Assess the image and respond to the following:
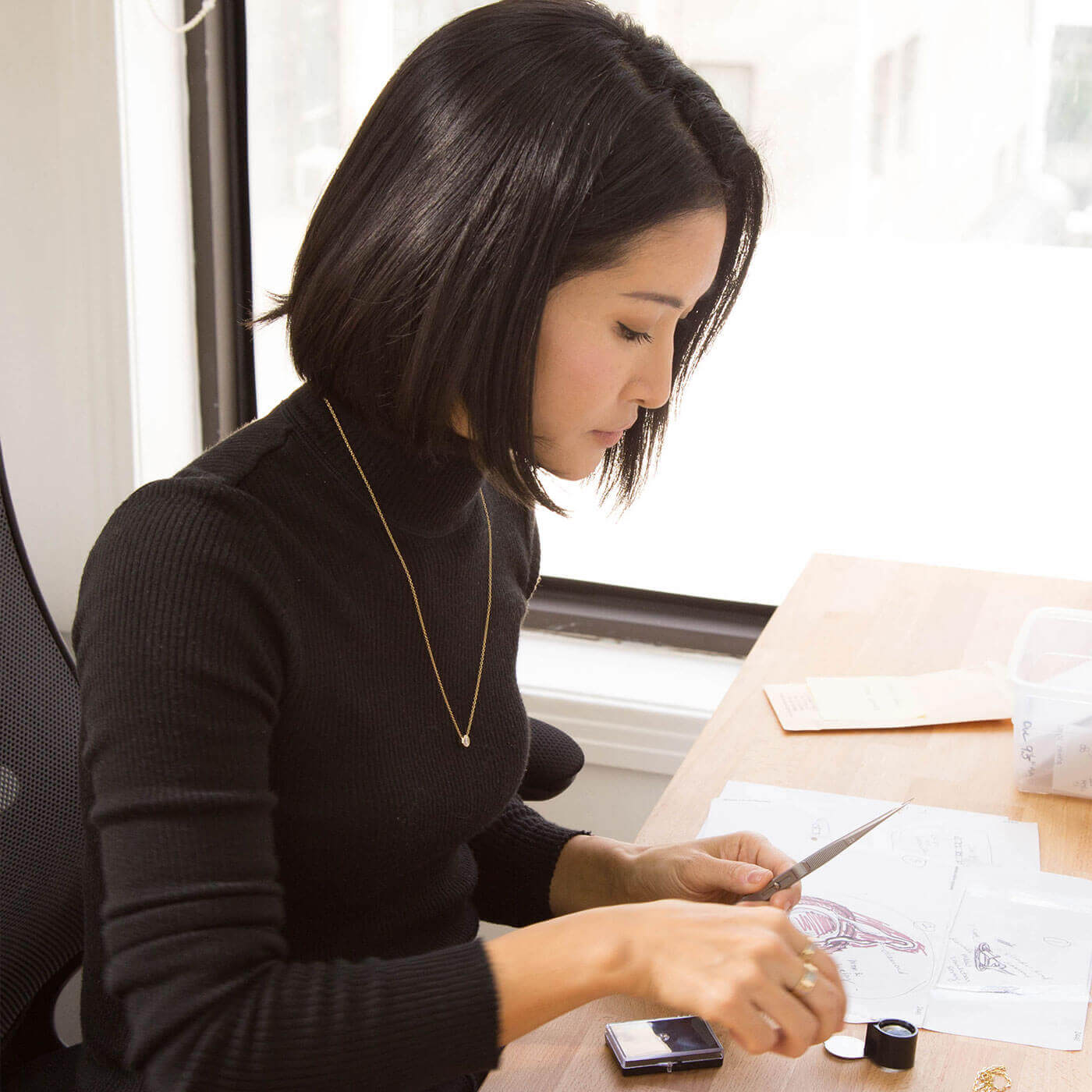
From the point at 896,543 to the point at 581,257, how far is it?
1.15 m

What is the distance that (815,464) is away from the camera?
1928 millimetres

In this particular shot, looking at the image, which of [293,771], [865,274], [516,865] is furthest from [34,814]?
[865,274]

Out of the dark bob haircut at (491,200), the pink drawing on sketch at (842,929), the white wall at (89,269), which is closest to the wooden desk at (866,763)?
the pink drawing on sketch at (842,929)

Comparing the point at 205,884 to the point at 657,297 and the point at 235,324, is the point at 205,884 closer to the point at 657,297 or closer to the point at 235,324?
the point at 657,297

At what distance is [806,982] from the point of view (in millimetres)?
779

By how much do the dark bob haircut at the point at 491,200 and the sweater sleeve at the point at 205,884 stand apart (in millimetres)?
199

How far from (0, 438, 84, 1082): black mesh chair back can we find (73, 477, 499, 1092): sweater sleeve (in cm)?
26

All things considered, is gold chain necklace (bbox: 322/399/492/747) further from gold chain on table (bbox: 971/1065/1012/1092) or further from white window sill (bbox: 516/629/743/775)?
white window sill (bbox: 516/629/743/775)

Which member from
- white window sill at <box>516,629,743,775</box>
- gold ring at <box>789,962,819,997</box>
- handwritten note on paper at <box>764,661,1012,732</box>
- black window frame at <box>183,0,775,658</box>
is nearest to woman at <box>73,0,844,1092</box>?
gold ring at <box>789,962,819,997</box>

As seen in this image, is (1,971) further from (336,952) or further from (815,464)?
(815,464)

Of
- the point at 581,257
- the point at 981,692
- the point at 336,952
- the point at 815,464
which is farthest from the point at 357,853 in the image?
the point at 815,464

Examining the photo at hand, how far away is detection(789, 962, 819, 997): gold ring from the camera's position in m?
0.78

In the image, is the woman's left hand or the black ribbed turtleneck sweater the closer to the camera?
the black ribbed turtleneck sweater

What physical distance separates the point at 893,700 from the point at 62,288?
4.20 ft
